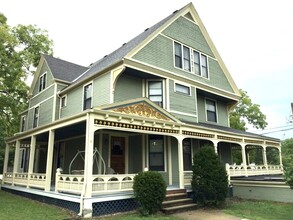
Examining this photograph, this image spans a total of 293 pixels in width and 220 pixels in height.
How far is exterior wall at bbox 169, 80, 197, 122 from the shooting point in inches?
554

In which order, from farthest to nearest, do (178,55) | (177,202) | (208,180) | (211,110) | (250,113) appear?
(250,113)
(211,110)
(178,55)
(208,180)
(177,202)

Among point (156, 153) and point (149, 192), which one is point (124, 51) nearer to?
point (156, 153)

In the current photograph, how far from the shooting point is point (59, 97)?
1662 centimetres

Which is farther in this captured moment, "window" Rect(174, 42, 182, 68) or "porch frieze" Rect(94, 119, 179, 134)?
"window" Rect(174, 42, 182, 68)

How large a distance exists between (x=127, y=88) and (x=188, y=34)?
6247 mm

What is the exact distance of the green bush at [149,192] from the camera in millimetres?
8383

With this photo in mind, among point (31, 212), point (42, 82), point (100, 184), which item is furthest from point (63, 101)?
point (100, 184)

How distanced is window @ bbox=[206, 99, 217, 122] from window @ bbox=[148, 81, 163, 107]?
4954mm

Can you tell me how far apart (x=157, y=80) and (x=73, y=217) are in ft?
27.5

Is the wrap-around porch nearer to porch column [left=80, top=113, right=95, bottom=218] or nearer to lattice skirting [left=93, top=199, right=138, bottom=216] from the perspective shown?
porch column [left=80, top=113, right=95, bottom=218]

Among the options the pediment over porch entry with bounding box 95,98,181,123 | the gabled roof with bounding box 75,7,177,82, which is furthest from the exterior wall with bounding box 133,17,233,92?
the pediment over porch entry with bounding box 95,98,181,123

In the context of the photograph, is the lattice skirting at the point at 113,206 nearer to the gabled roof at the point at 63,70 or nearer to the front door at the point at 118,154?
the front door at the point at 118,154

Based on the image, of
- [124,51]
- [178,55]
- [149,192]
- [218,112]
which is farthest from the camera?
[218,112]

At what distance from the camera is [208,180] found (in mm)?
10023
